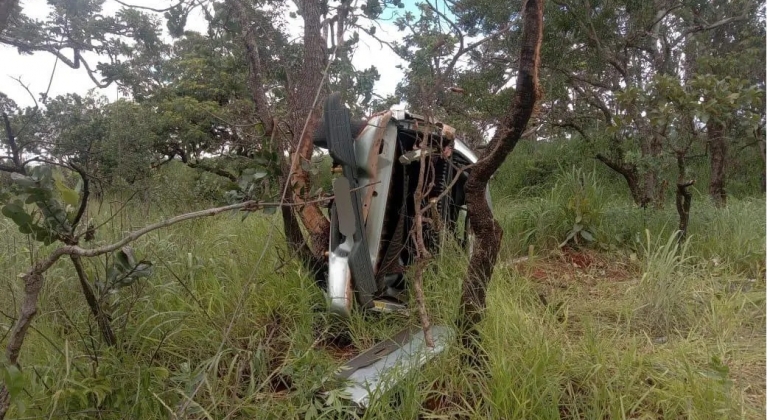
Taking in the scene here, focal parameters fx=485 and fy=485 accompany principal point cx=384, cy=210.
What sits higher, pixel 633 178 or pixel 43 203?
pixel 43 203

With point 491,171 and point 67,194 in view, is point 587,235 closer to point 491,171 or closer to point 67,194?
point 491,171

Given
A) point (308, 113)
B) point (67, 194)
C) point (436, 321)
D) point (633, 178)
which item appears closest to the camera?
point (67, 194)

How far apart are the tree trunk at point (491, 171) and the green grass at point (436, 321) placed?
0.37 ft

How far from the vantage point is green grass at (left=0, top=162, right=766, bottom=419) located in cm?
172

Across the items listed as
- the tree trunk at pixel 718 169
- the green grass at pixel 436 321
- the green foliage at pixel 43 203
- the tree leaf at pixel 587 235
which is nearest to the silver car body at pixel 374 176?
the green grass at pixel 436 321

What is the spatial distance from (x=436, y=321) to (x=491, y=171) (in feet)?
2.81

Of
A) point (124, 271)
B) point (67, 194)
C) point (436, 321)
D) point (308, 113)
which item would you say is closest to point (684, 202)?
point (436, 321)

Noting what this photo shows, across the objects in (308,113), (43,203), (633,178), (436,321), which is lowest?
(436,321)

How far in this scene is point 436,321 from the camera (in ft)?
7.72

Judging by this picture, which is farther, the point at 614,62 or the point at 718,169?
the point at 718,169

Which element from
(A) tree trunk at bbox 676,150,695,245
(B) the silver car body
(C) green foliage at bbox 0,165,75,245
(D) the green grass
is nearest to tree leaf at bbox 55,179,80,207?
(C) green foliage at bbox 0,165,75,245

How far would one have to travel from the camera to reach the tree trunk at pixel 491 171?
5.56 feet

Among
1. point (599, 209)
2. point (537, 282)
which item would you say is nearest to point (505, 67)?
point (599, 209)

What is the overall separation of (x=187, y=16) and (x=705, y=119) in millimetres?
3644
